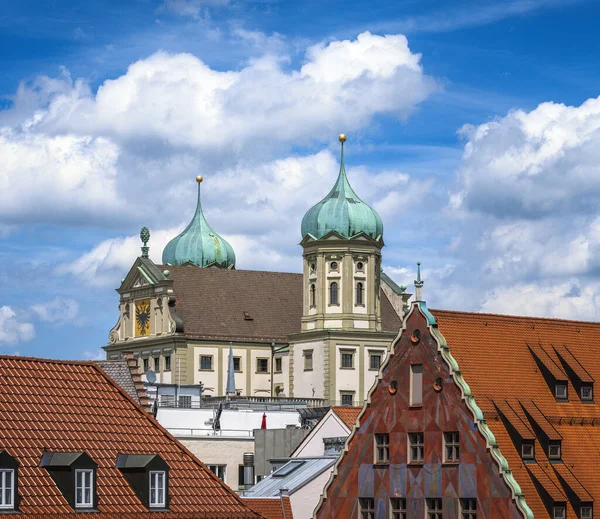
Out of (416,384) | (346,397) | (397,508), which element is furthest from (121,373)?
A: (346,397)

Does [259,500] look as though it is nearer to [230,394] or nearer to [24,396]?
[24,396]

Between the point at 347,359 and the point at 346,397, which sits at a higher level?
the point at 347,359

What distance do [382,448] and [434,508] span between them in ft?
11.6

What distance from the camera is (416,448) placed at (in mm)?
63750

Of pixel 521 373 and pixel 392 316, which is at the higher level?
pixel 392 316

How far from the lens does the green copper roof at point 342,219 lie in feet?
447

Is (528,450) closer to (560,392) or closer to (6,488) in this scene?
(560,392)

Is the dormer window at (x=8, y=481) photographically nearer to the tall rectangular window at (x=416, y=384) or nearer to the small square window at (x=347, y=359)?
the tall rectangular window at (x=416, y=384)

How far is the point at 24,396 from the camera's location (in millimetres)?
43438

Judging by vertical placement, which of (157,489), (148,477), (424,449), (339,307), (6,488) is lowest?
(6,488)

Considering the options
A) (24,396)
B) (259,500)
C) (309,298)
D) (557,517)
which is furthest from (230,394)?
(24,396)

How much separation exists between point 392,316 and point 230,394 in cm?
1902

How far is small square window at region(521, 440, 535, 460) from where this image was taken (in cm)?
6138

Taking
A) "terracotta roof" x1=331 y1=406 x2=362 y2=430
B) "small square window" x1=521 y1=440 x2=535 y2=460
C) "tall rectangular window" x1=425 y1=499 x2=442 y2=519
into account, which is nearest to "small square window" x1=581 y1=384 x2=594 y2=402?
"small square window" x1=521 y1=440 x2=535 y2=460
